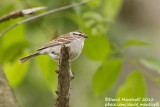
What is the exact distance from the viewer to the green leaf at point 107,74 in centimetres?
288

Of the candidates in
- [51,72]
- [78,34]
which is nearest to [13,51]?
[51,72]

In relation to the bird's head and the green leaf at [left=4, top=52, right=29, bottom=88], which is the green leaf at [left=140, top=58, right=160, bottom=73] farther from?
the green leaf at [left=4, top=52, right=29, bottom=88]

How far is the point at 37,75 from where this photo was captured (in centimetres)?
569

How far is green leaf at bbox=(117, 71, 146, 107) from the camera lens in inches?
109

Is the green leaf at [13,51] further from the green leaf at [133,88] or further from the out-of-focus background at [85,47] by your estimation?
the green leaf at [133,88]

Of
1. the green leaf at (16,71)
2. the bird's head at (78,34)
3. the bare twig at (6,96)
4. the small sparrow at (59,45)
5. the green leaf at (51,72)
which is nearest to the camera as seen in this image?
the bare twig at (6,96)

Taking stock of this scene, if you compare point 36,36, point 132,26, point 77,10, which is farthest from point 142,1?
point 77,10

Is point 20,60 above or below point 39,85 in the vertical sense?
below

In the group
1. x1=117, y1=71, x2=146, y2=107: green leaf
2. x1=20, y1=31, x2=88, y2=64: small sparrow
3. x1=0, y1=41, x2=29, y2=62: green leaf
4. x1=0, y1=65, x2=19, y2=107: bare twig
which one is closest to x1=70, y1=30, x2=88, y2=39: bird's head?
x1=20, y1=31, x2=88, y2=64: small sparrow

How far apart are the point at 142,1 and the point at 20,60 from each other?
14.2 feet

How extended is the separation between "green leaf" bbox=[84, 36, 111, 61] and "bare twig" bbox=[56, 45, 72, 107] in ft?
2.36

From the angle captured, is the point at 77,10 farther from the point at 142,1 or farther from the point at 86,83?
the point at 142,1

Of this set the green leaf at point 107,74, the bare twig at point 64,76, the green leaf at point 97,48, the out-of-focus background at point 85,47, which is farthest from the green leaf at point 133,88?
the bare twig at point 64,76

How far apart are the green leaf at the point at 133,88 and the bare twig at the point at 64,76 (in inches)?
27.1
